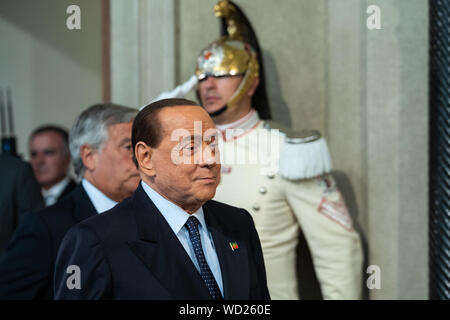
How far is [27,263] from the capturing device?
6.60ft

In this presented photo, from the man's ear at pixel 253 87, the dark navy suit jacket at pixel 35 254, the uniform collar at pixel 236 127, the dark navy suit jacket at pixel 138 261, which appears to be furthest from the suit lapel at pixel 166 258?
the man's ear at pixel 253 87

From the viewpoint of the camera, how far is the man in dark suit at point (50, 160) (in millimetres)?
3891

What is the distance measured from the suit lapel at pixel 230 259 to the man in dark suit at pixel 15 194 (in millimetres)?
1975

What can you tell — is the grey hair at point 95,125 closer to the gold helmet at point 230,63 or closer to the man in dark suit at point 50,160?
the gold helmet at point 230,63

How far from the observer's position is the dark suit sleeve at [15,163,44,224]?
328 cm

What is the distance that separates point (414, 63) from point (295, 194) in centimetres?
86

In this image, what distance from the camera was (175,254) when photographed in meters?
1.39

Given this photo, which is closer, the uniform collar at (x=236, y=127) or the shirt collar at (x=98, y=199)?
the shirt collar at (x=98, y=199)

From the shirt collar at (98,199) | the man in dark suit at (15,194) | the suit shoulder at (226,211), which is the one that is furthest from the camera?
the man in dark suit at (15,194)

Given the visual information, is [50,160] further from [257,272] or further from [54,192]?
[257,272]

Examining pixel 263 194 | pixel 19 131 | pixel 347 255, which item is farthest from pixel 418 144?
pixel 19 131

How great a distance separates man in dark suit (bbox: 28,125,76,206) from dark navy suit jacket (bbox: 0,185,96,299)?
1797mm

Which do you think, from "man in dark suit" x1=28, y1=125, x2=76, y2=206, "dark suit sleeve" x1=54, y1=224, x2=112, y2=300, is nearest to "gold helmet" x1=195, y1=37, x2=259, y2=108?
"dark suit sleeve" x1=54, y1=224, x2=112, y2=300
